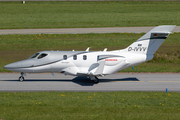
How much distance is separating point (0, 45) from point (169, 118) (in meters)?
29.8

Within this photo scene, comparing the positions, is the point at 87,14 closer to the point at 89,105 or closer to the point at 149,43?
the point at 149,43

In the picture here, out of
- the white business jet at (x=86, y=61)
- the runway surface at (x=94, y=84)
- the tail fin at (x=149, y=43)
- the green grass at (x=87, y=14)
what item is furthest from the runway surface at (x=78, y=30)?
the tail fin at (x=149, y=43)

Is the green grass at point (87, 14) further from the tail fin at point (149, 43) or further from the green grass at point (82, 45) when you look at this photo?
the tail fin at point (149, 43)

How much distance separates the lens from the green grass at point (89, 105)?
50.3 feet

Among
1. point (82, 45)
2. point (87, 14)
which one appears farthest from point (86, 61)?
point (87, 14)

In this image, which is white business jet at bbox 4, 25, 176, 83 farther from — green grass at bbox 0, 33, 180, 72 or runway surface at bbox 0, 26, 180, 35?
runway surface at bbox 0, 26, 180, 35

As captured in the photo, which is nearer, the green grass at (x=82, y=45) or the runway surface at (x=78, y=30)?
the green grass at (x=82, y=45)

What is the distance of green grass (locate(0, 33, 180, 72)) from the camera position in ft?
109

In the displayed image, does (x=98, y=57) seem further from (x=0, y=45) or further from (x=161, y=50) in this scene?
(x=0, y=45)

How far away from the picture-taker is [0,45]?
3897cm

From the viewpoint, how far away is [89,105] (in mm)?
17438

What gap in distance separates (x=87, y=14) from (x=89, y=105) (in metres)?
54.7

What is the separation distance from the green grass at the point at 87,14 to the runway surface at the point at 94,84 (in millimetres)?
27471

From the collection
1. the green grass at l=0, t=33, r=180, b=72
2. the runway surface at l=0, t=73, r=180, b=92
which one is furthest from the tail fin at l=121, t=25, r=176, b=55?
the green grass at l=0, t=33, r=180, b=72
